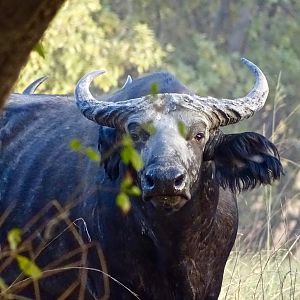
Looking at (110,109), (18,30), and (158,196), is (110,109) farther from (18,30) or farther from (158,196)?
(18,30)

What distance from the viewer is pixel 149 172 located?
19.4 feet

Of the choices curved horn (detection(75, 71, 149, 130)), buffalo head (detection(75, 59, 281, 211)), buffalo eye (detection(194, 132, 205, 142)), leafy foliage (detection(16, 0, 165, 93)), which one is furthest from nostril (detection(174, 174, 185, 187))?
leafy foliage (detection(16, 0, 165, 93))

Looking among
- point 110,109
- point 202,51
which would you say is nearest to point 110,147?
point 110,109

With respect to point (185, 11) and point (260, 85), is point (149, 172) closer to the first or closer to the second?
point (260, 85)

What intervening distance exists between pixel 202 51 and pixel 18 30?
2208 cm

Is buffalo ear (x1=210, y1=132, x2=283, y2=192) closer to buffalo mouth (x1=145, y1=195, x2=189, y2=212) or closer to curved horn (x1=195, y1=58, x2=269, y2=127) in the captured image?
curved horn (x1=195, y1=58, x2=269, y2=127)

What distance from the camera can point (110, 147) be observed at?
6816mm

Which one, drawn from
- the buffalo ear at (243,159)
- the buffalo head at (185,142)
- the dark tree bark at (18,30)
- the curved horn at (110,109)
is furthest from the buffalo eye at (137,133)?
the dark tree bark at (18,30)

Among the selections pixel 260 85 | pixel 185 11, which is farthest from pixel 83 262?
pixel 185 11

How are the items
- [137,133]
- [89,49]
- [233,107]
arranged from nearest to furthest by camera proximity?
[137,133] < [233,107] < [89,49]

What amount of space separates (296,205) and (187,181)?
1777 centimetres

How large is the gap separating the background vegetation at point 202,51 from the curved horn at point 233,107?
7.83m

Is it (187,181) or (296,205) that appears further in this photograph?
(296,205)

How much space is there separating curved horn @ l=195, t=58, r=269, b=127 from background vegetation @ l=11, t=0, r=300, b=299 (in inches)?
308
